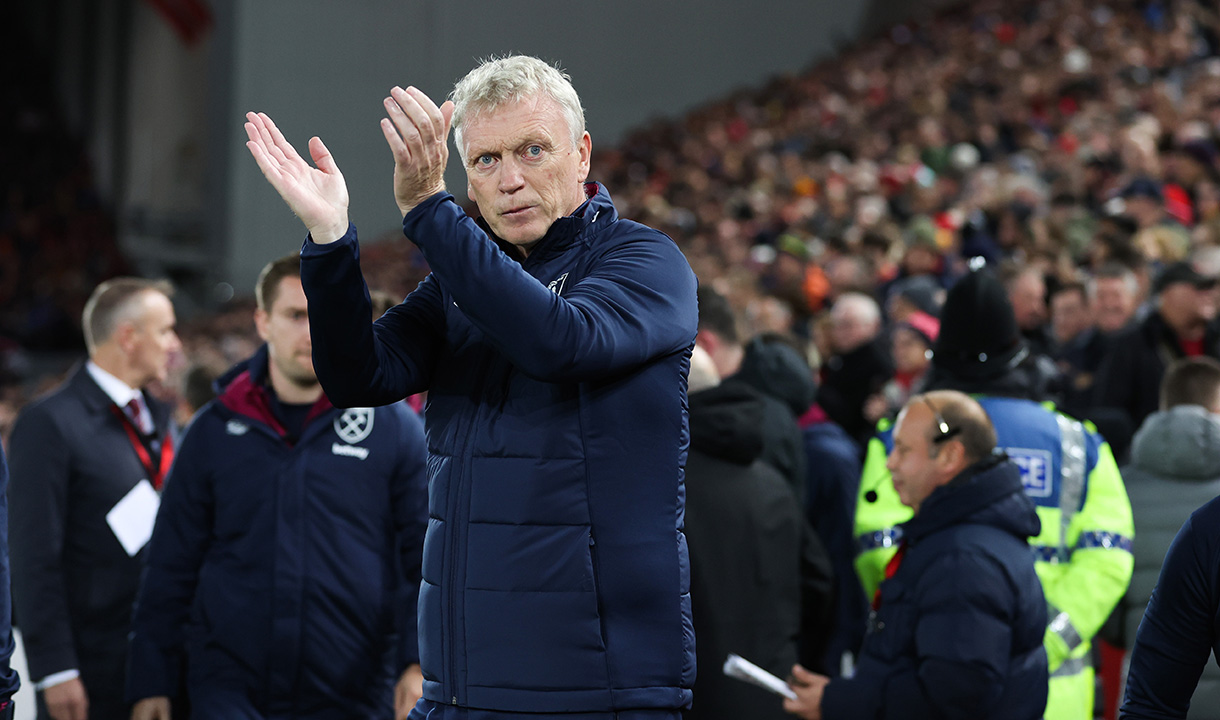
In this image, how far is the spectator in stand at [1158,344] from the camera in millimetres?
5531

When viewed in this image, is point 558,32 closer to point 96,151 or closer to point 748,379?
point 96,151

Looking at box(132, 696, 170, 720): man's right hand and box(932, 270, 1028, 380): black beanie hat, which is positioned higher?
box(932, 270, 1028, 380): black beanie hat

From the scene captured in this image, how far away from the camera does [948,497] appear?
3025mm

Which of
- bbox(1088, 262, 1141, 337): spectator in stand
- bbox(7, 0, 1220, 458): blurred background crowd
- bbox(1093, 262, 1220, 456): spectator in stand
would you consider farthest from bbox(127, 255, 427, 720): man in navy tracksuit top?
bbox(1088, 262, 1141, 337): spectator in stand

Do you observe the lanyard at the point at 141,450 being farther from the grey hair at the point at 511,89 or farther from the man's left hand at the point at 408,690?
the grey hair at the point at 511,89

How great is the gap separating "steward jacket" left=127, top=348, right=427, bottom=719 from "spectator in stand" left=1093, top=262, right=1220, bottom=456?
3371mm

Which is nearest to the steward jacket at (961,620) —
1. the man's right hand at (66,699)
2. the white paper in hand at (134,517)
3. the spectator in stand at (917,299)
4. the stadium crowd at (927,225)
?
the stadium crowd at (927,225)

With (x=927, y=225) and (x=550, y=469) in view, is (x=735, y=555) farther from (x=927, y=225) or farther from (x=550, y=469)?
(x=927, y=225)

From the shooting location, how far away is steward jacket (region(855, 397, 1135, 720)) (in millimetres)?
3330

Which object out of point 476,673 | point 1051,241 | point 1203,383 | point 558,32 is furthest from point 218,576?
point 558,32

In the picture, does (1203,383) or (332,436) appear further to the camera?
(1203,383)

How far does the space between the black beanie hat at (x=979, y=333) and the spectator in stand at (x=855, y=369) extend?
2728 mm

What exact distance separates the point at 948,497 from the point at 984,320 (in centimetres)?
77

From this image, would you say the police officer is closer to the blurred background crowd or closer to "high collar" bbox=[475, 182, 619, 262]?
"high collar" bbox=[475, 182, 619, 262]
